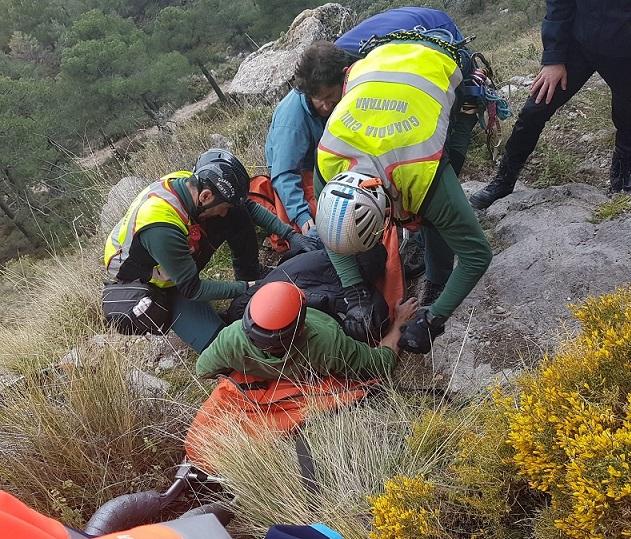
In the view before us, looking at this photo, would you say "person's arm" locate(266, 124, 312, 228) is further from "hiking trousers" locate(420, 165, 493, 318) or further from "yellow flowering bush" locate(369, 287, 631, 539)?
"yellow flowering bush" locate(369, 287, 631, 539)

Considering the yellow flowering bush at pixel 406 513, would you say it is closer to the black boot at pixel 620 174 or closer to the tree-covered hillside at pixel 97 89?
the black boot at pixel 620 174

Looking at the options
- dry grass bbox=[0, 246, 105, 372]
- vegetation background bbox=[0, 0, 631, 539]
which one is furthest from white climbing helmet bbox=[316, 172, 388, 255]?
dry grass bbox=[0, 246, 105, 372]

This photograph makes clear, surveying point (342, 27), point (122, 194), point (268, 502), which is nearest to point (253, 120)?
point (122, 194)

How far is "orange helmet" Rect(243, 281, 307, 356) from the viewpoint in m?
2.46

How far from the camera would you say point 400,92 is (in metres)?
2.40

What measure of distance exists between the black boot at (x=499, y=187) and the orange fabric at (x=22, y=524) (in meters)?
3.51

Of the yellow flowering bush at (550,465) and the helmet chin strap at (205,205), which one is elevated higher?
the helmet chin strap at (205,205)

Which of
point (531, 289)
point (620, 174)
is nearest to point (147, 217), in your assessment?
point (531, 289)

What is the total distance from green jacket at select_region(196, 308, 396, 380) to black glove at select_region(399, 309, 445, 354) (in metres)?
0.14

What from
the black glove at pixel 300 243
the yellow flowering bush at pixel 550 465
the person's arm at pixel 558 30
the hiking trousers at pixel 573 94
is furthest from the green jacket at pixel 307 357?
the person's arm at pixel 558 30

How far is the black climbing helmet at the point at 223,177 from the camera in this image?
334 cm

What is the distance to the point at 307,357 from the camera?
8.93 feet

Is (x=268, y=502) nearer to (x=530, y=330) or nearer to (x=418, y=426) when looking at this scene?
(x=418, y=426)

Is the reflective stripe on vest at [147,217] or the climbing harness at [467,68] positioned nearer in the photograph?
the climbing harness at [467,68]
